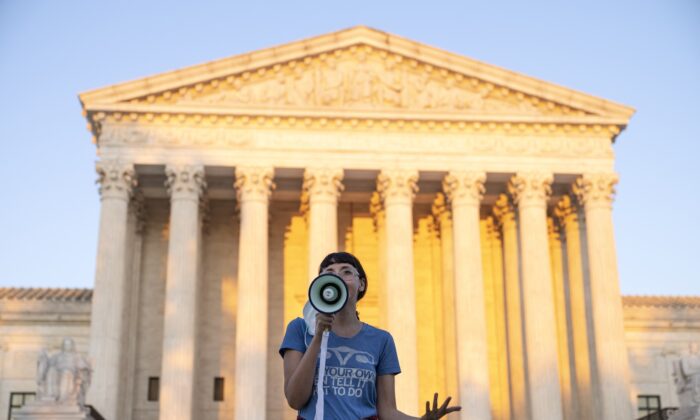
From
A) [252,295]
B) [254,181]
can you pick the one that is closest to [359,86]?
[254,181]

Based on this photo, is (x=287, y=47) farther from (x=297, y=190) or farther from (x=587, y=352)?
(x=587, y=352)

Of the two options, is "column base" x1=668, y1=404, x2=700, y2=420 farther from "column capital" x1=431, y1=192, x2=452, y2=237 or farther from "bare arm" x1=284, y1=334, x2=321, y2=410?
"bare arm" x1=284, y1=334, x2=321, y2=410

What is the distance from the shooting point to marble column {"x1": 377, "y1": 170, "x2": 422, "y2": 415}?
37184 mm

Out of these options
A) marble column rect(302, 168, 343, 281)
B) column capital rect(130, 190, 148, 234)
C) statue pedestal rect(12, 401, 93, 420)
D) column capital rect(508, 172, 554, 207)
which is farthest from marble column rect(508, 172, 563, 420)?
statue pedestal rect(12, 401, 93, 420)

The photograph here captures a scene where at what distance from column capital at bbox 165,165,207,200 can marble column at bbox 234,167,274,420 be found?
168 cm

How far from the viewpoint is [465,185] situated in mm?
39438

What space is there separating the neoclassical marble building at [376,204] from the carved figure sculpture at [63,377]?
19.4 ft

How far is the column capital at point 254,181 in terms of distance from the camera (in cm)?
3866

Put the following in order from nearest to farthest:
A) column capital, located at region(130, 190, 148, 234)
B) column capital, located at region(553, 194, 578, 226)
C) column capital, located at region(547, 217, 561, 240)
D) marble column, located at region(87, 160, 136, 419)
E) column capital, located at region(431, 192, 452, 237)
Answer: marble column, located at region(87, 160, 136, 419) < column capital, located at region(130, 190, 148, 234) < column capital, located at region(553, 194, 578, 226) < column capital, located at region(431, 192, 452, 237) < column capital, located at region(547, 217, 561, 240)

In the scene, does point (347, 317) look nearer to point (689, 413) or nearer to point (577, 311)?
point (689, 413)

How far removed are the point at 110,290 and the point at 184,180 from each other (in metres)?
5.30

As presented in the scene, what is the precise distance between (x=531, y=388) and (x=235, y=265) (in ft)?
48.7

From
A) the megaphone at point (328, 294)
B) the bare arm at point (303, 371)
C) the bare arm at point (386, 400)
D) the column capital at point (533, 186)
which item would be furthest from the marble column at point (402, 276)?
the megaphone at point (328, 294)

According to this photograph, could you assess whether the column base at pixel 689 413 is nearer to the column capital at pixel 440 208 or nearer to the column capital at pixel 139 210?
the column capital at pixel 440 208
